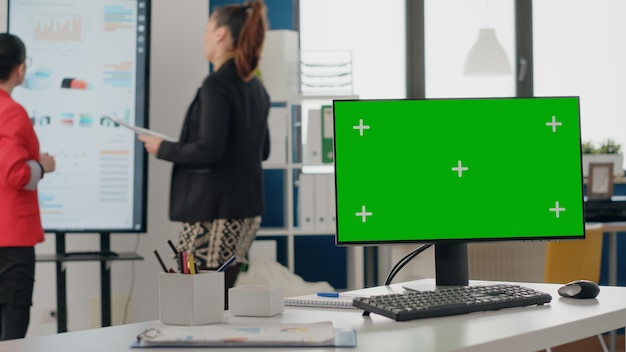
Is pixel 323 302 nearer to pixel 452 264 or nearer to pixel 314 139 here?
pixel 452 264

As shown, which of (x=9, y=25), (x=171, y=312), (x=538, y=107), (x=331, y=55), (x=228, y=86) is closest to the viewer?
(x=171, y=312)

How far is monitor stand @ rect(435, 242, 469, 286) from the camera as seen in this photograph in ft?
6.23

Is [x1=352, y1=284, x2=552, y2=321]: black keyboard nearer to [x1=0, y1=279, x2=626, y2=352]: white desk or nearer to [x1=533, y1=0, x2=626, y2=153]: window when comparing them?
[x1=0, y1=279, x2=626, y2=352]: white desk

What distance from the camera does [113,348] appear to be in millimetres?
1241

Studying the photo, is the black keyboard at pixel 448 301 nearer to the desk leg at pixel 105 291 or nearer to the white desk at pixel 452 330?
the white desk at pixel 452 330

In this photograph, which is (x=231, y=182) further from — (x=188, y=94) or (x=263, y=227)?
(x=263, y=227)

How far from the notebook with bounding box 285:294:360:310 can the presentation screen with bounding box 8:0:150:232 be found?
220 centimetres

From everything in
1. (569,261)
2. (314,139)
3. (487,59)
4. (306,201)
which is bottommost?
(569,261)

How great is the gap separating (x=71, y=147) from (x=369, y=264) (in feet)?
5.86

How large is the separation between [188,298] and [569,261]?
2.37 meters

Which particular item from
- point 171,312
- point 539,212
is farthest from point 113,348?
point 539,212

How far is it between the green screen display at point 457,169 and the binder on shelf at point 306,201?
2575 millimetres

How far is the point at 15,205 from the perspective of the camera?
10.2ft

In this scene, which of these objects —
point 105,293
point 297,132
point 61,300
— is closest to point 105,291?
point 105,293
